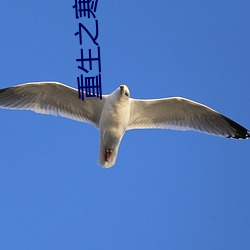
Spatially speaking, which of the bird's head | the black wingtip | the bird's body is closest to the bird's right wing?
the bird's body

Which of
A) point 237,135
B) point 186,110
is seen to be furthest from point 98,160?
point 237,135

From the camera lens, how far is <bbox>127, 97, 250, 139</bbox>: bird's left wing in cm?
644

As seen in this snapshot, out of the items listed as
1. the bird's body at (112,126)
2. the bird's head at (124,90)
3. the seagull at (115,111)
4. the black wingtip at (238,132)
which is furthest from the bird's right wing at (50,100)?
the black wingtip at (238,132)

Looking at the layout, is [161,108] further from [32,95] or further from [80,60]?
[80,60]

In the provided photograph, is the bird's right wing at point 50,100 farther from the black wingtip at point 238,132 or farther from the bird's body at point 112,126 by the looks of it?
the black wingtip at point 238,132

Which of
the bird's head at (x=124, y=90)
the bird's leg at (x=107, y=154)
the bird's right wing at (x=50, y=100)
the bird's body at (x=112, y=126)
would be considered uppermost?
the bird's right wing at (x=50, y=100)

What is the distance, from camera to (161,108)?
6.49 metres

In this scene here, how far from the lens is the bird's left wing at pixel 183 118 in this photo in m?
6.44

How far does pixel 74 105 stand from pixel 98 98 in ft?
1.28

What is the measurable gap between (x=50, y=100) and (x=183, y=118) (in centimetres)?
175

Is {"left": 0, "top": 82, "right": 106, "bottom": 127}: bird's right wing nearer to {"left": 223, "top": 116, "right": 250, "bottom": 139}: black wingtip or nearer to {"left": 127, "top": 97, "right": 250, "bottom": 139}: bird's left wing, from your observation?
{"left": 127, "top": 97, "right": 250, "bottom": 139}: bird's left wing

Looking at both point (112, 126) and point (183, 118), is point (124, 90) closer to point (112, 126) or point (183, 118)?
point (112, 126)

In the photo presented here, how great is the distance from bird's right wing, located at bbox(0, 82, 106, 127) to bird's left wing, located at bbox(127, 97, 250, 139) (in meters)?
0.51

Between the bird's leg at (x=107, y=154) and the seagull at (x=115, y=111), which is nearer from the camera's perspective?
the seagull at (x=115, y=111)
